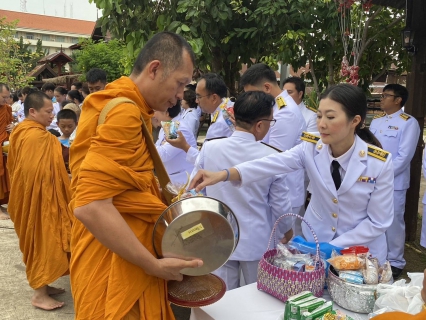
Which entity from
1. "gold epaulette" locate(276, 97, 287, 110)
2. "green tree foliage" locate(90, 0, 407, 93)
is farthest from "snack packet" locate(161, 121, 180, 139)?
"green tree foliage" locate(90, 0, 407, 93)

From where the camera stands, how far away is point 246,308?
1.86 metres

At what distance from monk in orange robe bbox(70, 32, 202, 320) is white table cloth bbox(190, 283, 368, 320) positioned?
224 millimetres

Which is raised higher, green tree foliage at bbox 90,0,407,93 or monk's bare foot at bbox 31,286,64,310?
green tree foliage at bbox 90,0,407,93

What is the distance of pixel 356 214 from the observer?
2.14 meters

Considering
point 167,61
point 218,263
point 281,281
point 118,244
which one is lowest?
point 281,281

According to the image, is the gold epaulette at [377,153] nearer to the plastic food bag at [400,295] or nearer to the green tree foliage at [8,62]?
the plastic food bag at [400,295]

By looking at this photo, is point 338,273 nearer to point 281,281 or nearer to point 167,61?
point 281,281

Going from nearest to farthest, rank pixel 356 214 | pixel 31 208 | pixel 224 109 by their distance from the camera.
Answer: pixel 356 214, pixel 31 208, pixel 224 109

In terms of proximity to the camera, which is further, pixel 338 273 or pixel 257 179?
Result: pixel 257 179

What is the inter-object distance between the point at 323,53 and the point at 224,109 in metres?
4.00

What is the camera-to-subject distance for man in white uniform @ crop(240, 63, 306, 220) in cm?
367

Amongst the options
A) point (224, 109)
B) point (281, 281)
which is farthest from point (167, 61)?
point (224, 109)

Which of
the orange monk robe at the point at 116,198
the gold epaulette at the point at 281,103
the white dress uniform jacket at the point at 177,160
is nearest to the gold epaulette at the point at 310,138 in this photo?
the orange monk robe at the point at 116,198

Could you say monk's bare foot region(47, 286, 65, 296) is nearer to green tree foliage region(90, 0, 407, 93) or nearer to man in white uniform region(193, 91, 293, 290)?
man in white uniform region(193, 91, 293, 290)
